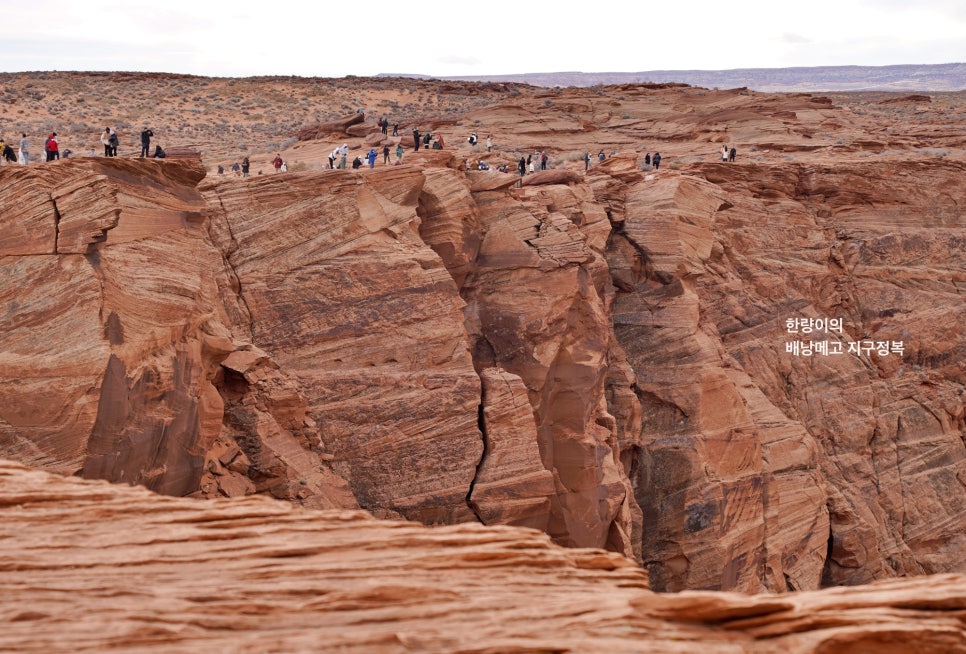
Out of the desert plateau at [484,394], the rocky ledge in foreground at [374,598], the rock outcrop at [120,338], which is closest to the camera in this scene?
the rocky ledge in foreground at [374,598]

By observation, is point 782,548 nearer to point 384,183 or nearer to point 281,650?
point 384,183

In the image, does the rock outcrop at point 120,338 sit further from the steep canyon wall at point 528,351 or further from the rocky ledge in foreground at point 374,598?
the rocky ledge in foreground at point 374,598

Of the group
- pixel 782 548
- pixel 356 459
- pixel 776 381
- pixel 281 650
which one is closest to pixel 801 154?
pixel 776 381

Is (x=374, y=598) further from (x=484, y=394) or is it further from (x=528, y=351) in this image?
(x=528, y=351)

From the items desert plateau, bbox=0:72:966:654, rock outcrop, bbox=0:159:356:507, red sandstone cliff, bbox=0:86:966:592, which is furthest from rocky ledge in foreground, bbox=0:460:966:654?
red sandstone cliff, bbox=0:86:966:592

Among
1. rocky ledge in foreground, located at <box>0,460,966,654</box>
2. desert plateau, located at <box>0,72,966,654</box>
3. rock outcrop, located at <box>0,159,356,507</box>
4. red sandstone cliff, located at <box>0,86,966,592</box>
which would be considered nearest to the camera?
rocky ledge in foreground, located at <box>0,460,966,654</box>

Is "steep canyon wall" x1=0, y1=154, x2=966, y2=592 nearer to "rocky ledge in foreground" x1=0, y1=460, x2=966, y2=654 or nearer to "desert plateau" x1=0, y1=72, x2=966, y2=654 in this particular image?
"desert plateau" x1=0, y1=72, x2=966, y2=654

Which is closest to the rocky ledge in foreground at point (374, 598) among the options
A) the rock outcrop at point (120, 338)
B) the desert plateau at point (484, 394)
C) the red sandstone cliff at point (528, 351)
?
the desert plateau at point (484, 394)
